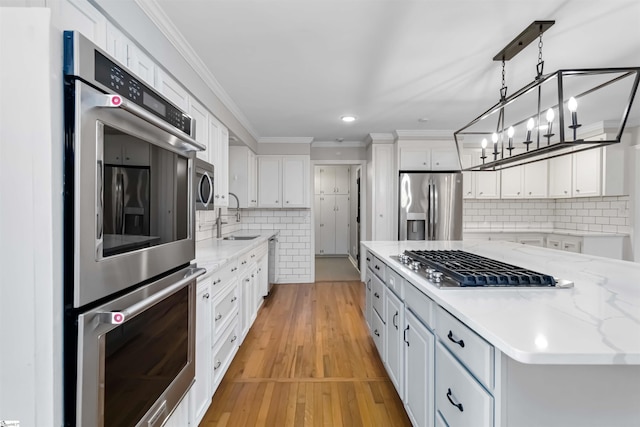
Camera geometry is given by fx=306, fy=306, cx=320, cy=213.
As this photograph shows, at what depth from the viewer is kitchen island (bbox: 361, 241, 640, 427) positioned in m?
0.84

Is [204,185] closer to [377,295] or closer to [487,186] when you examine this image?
[377,295]

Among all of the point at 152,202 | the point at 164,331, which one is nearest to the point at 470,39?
the point at 152,202

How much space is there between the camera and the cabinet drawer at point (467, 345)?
3.18 feet

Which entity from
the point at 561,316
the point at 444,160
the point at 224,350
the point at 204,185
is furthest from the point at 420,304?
the point at 444,160

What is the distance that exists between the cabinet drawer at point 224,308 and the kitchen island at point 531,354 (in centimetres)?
122

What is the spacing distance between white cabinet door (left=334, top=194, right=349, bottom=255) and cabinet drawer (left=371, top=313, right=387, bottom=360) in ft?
18.7

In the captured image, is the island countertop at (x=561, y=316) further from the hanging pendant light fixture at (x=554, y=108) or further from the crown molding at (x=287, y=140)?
the crown molding at (x=287, y=140)

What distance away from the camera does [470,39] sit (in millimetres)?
2111

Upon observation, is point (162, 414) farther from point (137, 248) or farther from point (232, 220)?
point (232, 220)

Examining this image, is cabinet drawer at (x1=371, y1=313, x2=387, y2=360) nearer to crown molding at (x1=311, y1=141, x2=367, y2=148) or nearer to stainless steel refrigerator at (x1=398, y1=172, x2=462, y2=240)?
stainless steel refrigerator at (x1=398, y1=172, x2=462, y2=240)

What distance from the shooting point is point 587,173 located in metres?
4.34

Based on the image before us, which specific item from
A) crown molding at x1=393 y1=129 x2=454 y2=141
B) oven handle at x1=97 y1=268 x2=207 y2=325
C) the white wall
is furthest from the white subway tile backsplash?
the white wall

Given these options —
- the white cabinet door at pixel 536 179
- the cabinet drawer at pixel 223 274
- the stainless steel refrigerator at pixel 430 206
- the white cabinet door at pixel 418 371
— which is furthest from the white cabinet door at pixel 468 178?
the cabinet drawer at pixel 223 274

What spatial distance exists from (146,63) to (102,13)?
371mm
